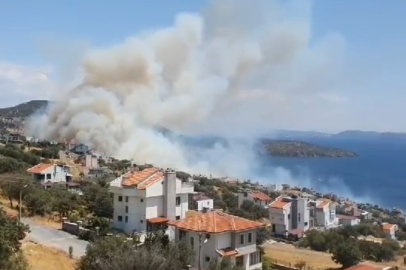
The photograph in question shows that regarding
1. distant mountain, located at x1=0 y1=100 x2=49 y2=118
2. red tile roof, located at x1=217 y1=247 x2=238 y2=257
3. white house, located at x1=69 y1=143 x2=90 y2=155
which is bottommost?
red tile roof, located at x1=217 y1=247 x2=238 y2=257

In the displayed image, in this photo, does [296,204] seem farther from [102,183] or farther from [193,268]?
[193,268]

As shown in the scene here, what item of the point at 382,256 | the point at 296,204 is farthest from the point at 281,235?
the point at 382,256

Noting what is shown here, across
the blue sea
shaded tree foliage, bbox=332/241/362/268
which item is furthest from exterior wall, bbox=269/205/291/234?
the blue sea

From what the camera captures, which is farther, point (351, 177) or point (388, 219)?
point (351, 177)

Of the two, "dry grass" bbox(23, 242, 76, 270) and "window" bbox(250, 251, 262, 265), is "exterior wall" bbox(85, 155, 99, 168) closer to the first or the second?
"dry grass" bbox(23, 242, 76, 270)

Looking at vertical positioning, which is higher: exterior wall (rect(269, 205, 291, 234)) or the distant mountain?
the distant mountain

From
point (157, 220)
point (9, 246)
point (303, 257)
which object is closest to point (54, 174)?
point (157, 220)
